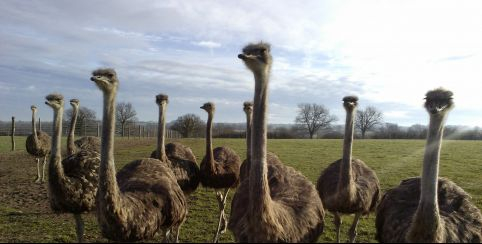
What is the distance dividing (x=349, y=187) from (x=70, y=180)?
12.4 ft

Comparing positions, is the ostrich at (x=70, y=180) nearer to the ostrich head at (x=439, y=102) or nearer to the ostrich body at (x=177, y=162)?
the ostrich body at (x=177, y=162)

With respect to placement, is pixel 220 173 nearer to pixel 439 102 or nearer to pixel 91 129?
pixel 439 102

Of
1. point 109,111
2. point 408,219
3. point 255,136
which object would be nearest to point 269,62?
point 255,136

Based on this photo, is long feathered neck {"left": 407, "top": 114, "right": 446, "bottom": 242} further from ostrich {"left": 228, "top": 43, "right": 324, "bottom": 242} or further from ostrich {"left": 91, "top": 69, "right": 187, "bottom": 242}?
ostrich {"left": 91, "top": 69, "right": 187, "bottom": 242}

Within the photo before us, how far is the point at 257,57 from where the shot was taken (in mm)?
4180

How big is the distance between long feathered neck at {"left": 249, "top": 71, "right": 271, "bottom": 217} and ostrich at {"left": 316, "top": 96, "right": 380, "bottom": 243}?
2452mm

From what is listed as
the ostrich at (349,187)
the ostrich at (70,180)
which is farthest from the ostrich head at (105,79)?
the ostrich at (349,187)

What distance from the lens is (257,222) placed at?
4.03 metres

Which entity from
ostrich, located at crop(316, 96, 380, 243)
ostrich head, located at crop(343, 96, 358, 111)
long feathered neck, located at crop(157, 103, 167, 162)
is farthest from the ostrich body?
ostrich head, located at crop(343, 96, 358, 111)

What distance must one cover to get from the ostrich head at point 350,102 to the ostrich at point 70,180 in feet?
12.6

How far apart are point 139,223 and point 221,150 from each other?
475cm

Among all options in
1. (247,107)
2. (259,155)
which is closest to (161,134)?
(247,107)

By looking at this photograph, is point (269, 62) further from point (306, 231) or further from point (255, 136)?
point (306, 231)

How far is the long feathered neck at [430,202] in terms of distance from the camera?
4004 mm
